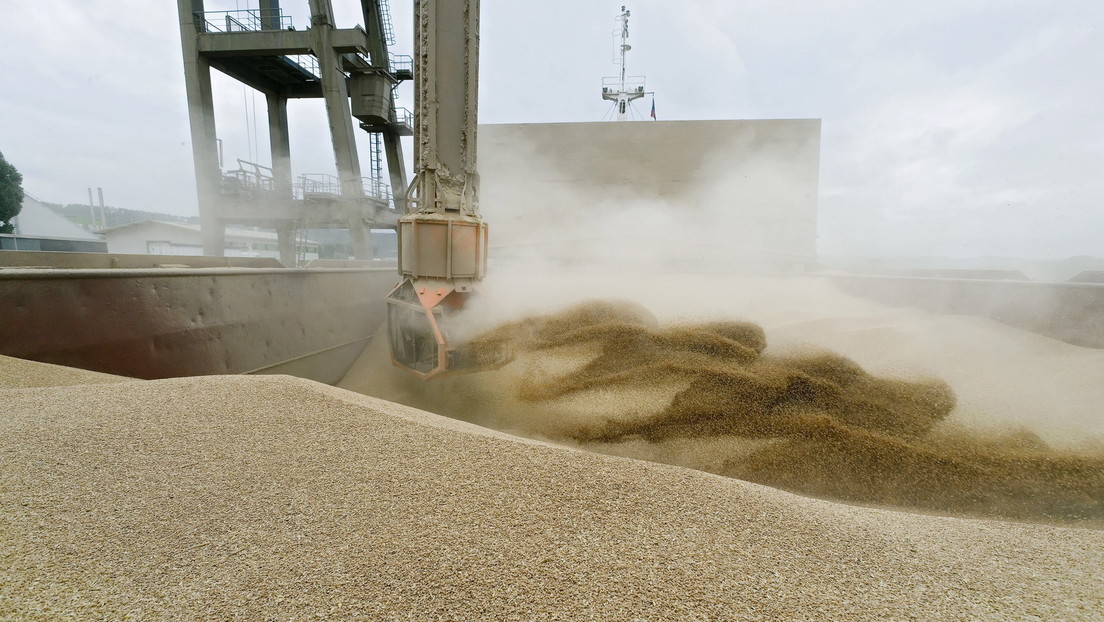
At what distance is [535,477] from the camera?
1.57 meters

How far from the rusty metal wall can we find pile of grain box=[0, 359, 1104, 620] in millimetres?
1344

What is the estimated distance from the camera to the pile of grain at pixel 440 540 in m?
1.02

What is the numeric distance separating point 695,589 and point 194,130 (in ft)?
47.8

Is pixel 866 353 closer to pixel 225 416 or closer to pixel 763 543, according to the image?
pixel 763 543

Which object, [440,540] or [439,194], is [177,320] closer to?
[439,194]

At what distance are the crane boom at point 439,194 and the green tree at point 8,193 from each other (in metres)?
20.8

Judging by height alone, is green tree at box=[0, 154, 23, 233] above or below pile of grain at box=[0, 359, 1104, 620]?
above

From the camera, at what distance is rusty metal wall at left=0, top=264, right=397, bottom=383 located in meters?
2.79

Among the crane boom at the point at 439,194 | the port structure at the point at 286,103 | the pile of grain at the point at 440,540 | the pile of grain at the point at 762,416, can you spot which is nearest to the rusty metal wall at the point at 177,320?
the crane boom at the point at 439,194

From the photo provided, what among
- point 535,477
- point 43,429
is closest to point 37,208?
point 43,429

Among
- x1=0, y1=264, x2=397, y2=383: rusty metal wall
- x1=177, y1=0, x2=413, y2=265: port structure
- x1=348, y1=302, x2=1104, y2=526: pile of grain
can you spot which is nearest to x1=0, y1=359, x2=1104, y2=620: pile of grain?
x1=348, y1=302, x2=1104, y2=526: pile of grain

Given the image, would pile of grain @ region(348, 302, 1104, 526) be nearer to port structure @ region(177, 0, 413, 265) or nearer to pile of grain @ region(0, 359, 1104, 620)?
pile of grain @ region(0, 359, 1104, 620)

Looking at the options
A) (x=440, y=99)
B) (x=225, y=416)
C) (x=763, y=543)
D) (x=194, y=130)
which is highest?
(x=194, y=130)

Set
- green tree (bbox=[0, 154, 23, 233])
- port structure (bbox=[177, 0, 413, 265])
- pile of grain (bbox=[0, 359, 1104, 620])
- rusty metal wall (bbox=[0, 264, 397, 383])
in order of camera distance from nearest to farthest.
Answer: pile of grain (bbox=[0, 359, 1104, 620])
rusty metal wall (bbox=[0, 264, 397, 383])
port structure (bbox=[177, 0, 413, 265])
green tree (bbox=[0, 154, 23, 233])
